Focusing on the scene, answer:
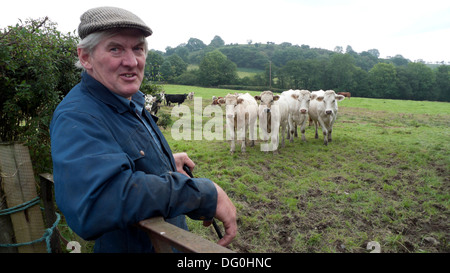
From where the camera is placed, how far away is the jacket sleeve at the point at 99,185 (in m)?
1.10

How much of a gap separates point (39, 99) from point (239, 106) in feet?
23.4

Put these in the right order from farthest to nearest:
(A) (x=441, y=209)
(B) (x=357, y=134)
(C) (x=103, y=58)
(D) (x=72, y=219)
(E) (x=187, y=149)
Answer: (B) (x=357, y=134) < (E) (x=187, y=149) < (A) (x=441, y=209) < (C) (x=103, y=58) < (D) (x=72, y=219)

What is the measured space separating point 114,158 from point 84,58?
0.74 m

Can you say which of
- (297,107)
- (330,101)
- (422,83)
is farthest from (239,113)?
(422,83)

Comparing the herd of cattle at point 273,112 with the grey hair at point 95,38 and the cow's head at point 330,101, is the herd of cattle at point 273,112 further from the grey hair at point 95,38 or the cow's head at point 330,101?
the grey hair at point 95,38

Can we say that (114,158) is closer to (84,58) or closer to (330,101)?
(84,58)

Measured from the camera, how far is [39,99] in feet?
9.64

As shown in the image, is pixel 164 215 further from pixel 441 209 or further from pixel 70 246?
pixel 441 209

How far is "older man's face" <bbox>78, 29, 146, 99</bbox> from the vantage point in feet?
4.84

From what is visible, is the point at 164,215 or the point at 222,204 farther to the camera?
the point at 222,204

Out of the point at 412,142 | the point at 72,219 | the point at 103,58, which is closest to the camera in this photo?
the point at 72,219

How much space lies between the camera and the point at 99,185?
1.09 meters

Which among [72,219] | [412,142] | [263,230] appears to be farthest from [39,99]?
[412,142]

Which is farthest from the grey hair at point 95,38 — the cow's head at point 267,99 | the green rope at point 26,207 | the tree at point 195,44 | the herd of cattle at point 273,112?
the tree at point 195,44
